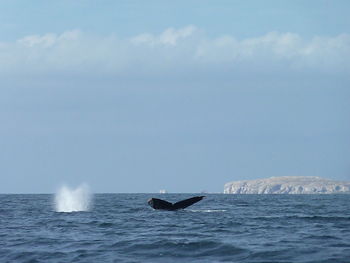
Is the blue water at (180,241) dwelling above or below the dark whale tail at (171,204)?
below

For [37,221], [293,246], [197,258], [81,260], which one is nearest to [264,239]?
[293,246]

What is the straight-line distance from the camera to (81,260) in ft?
77.1

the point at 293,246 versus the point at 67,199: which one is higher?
the point at 67,199

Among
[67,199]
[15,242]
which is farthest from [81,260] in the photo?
[67,199]

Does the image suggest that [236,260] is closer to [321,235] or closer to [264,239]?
[264,239]

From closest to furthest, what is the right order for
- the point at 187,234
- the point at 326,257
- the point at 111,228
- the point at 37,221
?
the point at 326,257 → the point at 187,234 → the point at 111,228 → the point at 37,221

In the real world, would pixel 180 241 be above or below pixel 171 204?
below

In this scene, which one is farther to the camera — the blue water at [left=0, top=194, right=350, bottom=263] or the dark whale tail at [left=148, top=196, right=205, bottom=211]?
the dark whale tail at [left=148, top=196, right=205, bottom=211]

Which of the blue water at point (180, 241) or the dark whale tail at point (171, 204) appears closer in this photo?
the blue water at point (180, 241)

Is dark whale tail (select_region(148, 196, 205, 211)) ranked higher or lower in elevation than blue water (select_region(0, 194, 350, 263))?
higher

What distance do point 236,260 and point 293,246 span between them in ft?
11.7

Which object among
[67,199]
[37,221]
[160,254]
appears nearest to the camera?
[160,254]

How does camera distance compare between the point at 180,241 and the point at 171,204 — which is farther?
the point at 171,204

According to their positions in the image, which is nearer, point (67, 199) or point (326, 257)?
point (326, 257)
